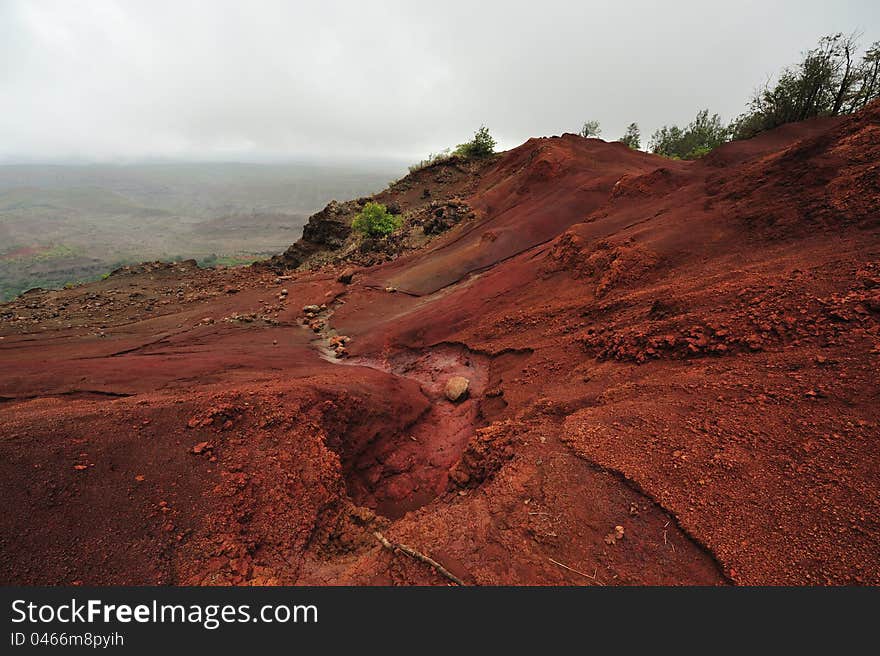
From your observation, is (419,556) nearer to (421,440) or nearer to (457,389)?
(421,440)

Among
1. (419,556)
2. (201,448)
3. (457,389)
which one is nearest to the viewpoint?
(419,556)

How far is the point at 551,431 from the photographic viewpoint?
4.77m

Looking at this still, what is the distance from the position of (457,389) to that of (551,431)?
11.3 ft

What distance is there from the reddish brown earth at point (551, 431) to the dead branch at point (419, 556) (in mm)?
60

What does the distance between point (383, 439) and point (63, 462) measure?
13.9 ft

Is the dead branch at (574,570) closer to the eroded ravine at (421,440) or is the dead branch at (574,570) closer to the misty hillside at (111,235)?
the eroded ravine at (421,440)

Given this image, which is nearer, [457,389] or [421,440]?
[421,440]

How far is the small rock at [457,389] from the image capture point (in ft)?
26.2

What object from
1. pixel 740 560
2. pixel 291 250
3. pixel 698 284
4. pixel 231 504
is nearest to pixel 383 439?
pixel 231 504

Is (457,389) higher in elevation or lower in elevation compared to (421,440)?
higher

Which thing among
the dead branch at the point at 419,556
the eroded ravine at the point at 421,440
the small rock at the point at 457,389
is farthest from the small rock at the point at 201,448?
the small rock at the point at 457,389

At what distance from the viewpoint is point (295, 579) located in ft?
11.5

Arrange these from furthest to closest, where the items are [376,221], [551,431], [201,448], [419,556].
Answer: [376,221] < [551,431] < [201,448] < [419,556]

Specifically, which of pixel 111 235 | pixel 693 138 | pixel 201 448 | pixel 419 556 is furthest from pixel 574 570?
pixel 111 235
